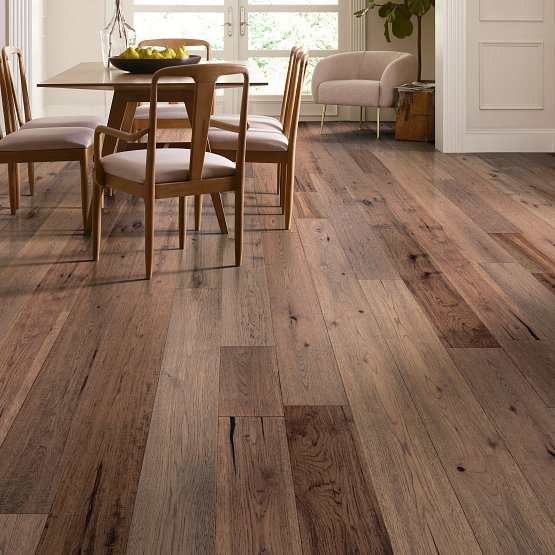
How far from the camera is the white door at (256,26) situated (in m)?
9.18

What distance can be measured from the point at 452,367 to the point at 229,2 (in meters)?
7.33

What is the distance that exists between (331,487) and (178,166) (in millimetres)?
1905

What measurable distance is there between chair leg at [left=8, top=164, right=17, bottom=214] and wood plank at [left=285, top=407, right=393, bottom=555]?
8.91ft

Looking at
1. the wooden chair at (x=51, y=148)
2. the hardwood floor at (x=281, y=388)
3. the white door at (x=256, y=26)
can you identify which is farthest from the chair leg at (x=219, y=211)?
the white door at (x=256, y=26)

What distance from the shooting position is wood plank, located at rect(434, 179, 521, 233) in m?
4.39

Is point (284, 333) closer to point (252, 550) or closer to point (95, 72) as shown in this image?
point (252, 550)

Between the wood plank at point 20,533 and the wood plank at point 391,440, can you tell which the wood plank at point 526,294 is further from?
the wood plank at point 20,533

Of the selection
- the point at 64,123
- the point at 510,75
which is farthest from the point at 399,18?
the point at 64,123

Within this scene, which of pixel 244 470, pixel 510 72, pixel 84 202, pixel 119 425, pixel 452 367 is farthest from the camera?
pixel 510 72

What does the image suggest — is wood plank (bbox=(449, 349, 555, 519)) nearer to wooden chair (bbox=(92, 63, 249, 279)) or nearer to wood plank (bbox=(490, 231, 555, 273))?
wood plank (bbox=(490, 231, 555, 273))

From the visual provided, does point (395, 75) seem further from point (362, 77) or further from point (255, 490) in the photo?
point (255, 490)

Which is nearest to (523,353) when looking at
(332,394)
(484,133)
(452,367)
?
(452,367)

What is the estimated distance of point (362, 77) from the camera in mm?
8641

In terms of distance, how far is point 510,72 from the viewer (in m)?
6.85
